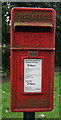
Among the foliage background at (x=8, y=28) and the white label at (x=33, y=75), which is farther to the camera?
the foliage background at (x=8, y=28)

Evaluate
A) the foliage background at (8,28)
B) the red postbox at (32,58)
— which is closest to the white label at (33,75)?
the red postbox at (32,58)

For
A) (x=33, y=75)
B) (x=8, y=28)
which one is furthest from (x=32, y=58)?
(x=8, y=28)

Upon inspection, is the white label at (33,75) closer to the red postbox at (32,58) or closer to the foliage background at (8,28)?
the red postbox at (32,58)

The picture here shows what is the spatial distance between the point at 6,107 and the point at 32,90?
8.50ft

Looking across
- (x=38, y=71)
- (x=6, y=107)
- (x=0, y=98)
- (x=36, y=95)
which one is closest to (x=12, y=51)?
(x=38, y=71)

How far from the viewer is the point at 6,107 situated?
590cm

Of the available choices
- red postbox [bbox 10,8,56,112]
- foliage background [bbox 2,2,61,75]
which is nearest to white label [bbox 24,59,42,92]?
red postbox [bbox 10,8,56,112]

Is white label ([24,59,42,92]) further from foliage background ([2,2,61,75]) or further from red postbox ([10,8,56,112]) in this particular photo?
foliage background ([2,2,61,75])

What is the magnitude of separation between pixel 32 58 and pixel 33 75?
0.80 feet

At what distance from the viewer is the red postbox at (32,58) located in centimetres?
339

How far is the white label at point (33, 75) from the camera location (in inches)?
136

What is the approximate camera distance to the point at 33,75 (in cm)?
348

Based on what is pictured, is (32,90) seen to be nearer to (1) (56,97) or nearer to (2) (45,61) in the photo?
(2) (45,61)

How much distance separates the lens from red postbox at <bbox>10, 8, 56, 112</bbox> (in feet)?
11.1
